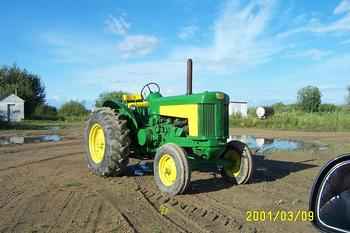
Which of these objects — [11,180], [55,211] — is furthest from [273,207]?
[11,180]

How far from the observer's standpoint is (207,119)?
25.8ft

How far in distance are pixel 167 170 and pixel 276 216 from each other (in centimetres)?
244

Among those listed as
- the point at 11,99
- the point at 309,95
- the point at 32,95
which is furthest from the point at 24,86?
the point at 309,95

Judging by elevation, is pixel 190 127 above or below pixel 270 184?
above

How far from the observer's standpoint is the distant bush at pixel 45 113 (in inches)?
2237

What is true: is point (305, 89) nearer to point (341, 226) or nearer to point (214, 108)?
point (214, 108)

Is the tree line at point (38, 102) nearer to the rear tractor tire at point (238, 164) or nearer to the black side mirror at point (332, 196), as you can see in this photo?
the rear tractor tire at point (238, 164)

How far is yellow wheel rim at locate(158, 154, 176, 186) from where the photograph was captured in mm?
7604

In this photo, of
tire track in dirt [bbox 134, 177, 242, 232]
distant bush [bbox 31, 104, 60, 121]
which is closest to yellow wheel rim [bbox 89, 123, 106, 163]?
tire track in dirt [bbox 134, 177, 242, 232]

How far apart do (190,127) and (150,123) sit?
1.38m

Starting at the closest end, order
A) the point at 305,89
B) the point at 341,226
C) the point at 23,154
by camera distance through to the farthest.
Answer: the point at 341,226 → the point at 23,154 → the point at 305,89

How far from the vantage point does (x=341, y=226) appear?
2.20 m

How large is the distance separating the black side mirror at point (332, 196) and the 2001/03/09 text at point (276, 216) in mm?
3459

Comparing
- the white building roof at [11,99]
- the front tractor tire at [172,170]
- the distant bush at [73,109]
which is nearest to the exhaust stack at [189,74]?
the front tractor tire at [172,170]
